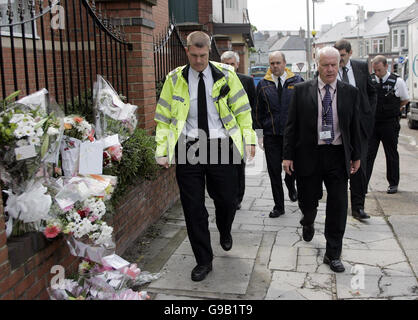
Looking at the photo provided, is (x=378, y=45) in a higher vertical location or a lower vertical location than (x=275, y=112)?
higher

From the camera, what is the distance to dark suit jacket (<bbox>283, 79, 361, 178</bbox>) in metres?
4.29

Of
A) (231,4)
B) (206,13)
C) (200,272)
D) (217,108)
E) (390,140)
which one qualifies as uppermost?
(231,4)

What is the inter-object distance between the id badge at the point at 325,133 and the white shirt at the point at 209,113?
0.88 metres

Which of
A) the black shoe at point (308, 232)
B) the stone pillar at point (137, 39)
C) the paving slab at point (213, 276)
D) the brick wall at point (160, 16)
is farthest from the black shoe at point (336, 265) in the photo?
the brick wall at point (160, 16)

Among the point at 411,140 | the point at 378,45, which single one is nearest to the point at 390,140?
the point at 411,140

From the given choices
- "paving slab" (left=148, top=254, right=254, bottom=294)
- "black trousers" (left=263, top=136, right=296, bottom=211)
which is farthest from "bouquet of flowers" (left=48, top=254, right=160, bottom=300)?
"black trousers" (left=263, top=136, right=296, bottom=211)

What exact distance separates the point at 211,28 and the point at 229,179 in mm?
14205

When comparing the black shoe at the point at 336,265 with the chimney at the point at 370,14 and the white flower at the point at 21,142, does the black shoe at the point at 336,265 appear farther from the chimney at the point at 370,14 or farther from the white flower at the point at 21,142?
the chimney at the point at 370,14

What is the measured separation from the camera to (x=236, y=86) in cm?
421

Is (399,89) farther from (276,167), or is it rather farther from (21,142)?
(21,142)

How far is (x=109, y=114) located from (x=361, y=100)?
3.11m

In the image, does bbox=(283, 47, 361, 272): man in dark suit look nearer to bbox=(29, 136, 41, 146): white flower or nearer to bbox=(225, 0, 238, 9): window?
bbox=(29, 136, 41, 146): white flower

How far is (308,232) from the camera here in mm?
4949

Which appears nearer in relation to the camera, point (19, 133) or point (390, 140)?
point (19, 133)
